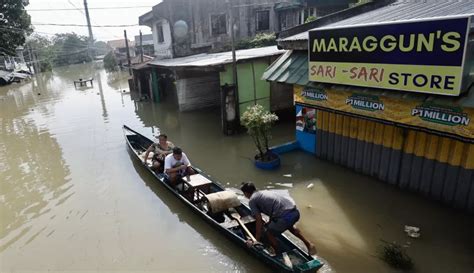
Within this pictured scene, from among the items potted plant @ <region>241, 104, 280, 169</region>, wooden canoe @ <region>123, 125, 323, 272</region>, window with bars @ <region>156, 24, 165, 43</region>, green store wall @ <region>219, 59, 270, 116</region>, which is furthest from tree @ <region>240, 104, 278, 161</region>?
window with bars @ <region>156, 24, 165, 43</region>

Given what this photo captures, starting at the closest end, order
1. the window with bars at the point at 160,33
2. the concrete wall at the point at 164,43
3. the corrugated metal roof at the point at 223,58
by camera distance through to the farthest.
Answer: the corrugated metal roof at the point at 223,58 < the concrete wall at the point at 164,43 < the window with bars at the point at 160,33

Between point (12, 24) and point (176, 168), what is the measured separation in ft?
126

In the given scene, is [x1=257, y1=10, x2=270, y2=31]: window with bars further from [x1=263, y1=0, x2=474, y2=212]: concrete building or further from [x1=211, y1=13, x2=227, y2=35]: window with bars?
[x1=263, y1=0, x2=474, y2=212]: concrete building

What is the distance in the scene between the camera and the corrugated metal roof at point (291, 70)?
9289mm

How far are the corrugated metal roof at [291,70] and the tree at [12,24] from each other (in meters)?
36.4

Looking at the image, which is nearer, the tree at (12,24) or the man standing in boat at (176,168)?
the man standing in boat at (176,168)

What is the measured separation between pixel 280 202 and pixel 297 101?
490 cm

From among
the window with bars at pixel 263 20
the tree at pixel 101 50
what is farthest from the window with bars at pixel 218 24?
the tree at pixel 101 50

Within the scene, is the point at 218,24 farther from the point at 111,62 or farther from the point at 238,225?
the point at 111,62

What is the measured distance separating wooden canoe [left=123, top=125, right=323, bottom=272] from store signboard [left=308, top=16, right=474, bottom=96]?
3.84m

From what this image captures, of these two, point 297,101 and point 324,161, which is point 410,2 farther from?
point 324,161

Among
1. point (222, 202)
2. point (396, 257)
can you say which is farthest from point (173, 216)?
point (396, 257)

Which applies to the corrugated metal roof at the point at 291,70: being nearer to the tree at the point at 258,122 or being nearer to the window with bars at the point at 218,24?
the tree at the point at 258,122

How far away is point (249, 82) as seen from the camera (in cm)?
1430
